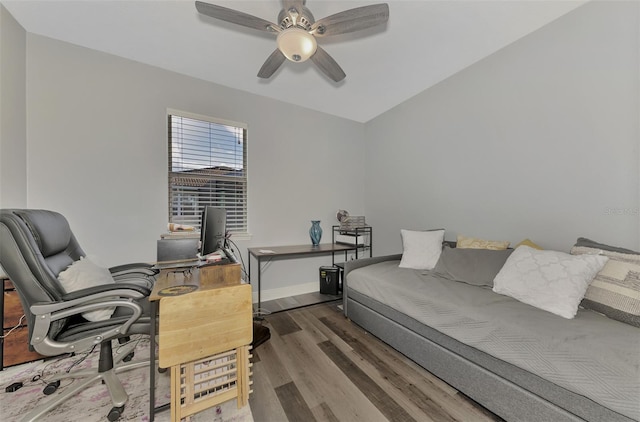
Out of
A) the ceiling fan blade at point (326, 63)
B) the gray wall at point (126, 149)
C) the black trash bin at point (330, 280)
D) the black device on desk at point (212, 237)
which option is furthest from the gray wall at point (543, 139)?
the black device on desk at point (212, 237)

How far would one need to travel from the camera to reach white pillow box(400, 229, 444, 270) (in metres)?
2.40

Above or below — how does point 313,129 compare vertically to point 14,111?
above

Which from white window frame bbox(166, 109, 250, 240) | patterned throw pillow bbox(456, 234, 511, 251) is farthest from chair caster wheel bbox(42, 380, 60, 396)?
patterned throw pillow bbox(456, 234, 511, 251)

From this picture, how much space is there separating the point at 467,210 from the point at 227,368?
2.62 metres

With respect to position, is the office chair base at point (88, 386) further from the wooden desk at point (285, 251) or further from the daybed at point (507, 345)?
the daybed at point (507, 345)

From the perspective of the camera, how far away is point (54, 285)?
47.9 inches

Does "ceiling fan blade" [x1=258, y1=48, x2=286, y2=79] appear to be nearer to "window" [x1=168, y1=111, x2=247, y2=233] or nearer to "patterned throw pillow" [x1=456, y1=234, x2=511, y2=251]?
"window" [x1=168, y1=111, x2=247, y2=233]

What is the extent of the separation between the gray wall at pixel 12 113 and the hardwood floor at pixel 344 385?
2.33 metres

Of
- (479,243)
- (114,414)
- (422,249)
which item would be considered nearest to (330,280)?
(422,249)

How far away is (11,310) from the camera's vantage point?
5.46 ft

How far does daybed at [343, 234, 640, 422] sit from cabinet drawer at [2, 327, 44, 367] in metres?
2.70

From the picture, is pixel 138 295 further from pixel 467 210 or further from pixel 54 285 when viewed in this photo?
pixel 467 210

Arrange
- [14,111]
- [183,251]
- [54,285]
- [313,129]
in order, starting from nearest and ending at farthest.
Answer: [54,285]
[14,111]
[183,251]
[313,129]

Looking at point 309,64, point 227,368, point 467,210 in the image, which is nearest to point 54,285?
point 227,368
